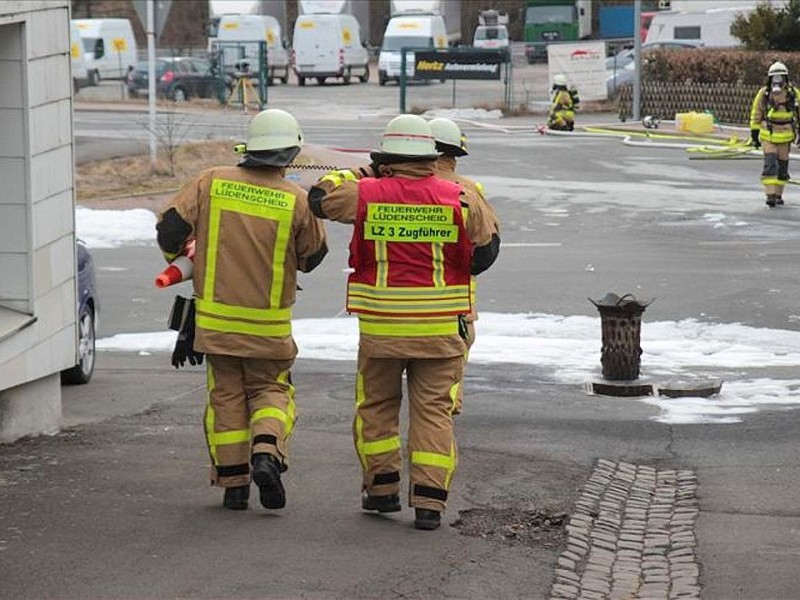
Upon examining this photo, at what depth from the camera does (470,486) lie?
7879 mm

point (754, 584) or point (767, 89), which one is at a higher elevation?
point (767, 89)

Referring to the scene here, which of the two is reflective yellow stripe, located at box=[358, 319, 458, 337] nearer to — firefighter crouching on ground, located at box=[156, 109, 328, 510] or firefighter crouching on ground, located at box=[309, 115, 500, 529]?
firefighter crouching on ground, located at box=[309, 115, 500, 529]

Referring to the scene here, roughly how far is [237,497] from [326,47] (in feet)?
163

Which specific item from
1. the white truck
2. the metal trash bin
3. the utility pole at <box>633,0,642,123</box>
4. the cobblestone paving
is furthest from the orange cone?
the white truck

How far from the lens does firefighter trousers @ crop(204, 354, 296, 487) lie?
23.3ft

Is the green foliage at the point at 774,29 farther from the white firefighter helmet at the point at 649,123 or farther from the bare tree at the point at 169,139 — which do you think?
the bare tree at the point at 169,139

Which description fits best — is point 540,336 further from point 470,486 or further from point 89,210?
point 89,210

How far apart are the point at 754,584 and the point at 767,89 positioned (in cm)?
1623

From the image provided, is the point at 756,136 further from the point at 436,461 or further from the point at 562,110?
the point at 436,461

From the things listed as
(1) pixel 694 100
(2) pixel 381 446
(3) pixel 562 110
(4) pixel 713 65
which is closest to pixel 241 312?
(2) pixel 381 446

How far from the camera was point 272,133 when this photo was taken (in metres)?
7.08

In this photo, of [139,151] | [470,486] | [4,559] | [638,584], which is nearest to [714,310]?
[470,486]

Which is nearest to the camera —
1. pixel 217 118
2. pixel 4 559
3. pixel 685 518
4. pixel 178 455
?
pixel 4 559

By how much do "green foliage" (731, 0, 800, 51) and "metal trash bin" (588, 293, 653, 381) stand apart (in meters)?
29.8
